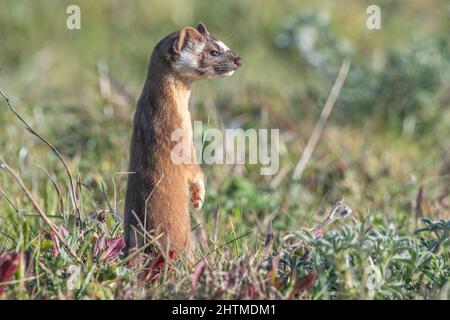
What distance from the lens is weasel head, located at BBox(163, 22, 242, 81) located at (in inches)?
134

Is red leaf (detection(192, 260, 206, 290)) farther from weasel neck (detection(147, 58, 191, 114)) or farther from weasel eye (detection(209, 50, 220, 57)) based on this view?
weasel eye (detection(209, 50, 220, 57))

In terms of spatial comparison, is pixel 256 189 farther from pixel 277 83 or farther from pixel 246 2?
pixel 246 2

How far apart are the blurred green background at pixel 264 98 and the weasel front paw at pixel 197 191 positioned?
12.9 inches

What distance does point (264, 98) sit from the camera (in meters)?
6.69

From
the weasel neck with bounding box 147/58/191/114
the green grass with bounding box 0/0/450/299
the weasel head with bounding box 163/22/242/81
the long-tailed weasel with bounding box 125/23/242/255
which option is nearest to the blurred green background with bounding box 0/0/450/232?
the green grass with bounding box 0/0/450/299

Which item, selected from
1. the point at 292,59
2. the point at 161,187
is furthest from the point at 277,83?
the point at 161,187

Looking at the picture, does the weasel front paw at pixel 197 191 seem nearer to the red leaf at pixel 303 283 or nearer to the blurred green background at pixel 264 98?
the blurred green background at pixel 264 98

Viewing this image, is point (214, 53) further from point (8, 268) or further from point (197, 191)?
point (8, 268)

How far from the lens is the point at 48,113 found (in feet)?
19.5

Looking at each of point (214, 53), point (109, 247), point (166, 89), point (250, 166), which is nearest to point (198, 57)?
point (214, 53)

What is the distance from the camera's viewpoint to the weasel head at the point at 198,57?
339cm

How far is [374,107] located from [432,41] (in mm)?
630

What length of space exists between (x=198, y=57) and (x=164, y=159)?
0.44 meters
